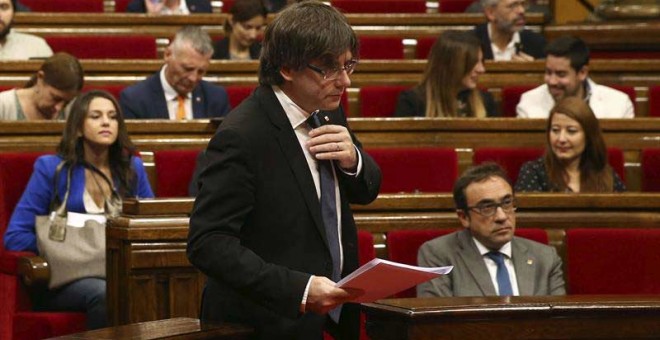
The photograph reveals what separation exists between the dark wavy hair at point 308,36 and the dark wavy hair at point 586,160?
1.22m

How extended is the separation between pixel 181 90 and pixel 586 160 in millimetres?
945

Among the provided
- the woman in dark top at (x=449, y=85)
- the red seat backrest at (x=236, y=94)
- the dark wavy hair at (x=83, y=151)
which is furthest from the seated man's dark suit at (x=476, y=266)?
the red seat backrest at (x=236, y=94)

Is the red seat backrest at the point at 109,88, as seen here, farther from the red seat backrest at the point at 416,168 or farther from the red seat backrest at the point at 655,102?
the red seat backrest at the point at 655,102

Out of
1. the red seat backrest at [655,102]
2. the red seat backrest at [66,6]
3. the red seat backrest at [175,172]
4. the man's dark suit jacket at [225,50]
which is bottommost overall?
the red seat backrest at [175,172]

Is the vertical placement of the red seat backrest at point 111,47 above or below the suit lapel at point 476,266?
above

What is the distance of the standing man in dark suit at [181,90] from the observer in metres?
2.73

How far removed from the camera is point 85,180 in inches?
84.8

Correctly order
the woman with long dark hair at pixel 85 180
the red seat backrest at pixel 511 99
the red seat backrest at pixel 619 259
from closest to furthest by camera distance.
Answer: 1. the red seat backrest at pixel 619 259
2. the woman with long dark hair at pixel 85 180
3. the red seat backrest at pixel 511 99

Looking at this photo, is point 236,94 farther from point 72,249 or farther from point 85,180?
point 72,249

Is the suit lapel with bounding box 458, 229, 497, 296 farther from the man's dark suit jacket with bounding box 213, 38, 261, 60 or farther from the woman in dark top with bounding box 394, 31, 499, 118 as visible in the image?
the man's dark suit jacket with bounding box 213, 38, 261, 60

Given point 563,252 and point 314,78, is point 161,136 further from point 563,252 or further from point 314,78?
point 314,78

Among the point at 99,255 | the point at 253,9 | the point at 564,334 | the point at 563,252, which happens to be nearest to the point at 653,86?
the point at 253,9

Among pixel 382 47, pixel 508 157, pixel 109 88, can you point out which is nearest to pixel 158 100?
pixel 109 88

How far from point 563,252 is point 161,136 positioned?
89cm
